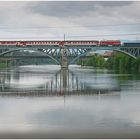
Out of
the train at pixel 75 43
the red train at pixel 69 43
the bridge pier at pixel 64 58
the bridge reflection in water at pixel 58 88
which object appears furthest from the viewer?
the bridge pier at pixel 64 58

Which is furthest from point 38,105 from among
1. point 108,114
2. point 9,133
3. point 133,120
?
point 9,133

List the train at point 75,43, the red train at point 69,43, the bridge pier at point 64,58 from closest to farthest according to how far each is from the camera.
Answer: the train at point 75,43 → the red train at point 69,43 → the bridge pier at point 64,58

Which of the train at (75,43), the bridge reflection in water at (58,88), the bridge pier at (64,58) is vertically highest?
the train at (75,43)

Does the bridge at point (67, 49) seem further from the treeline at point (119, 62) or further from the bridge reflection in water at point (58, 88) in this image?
the bridge reflection in water at point (58, 88)

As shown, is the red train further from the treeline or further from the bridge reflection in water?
the bridge reflection in water

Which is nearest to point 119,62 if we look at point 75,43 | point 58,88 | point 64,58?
point 64,58

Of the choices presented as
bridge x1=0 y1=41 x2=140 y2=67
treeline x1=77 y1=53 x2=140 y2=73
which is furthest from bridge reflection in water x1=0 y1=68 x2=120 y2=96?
bridge x1=0 y1=41 x2=140 y2=67

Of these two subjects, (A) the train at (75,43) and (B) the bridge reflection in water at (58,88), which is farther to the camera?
(A) the train at (75,43)

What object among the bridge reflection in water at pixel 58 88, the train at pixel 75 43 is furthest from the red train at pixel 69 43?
the bridge reflection in water at pixel 58 88

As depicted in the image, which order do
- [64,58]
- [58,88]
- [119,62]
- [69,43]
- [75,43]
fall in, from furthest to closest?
[119,62] < [64,58] < [69,43] < [75,43] < [58,88]

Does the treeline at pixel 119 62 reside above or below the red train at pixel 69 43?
below

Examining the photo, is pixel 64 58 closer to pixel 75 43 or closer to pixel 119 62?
pixel 75 43

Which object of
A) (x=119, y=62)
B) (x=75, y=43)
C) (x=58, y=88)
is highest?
(x=75, y=43)

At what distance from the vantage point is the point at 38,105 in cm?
1109
